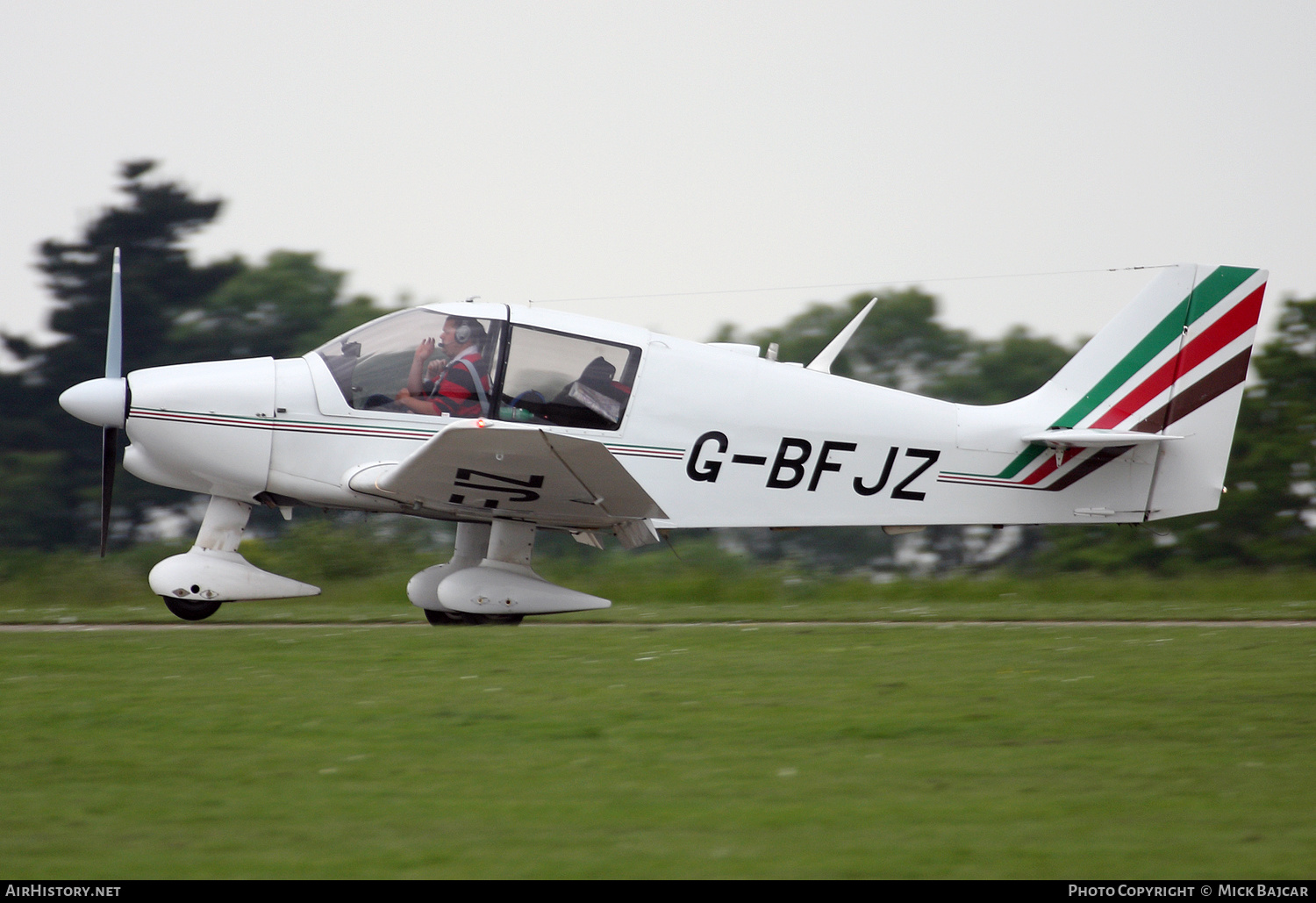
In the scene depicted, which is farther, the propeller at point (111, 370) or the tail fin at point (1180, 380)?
the tail fin at point (1180, 380)

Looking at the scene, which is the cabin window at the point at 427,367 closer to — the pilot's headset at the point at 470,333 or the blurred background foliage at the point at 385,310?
the pilot's headset at the point at 470,333

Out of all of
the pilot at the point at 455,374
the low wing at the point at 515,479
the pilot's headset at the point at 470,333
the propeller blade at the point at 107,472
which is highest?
the pilot's headset at the point at 470,333

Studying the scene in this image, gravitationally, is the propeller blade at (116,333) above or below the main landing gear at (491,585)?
above

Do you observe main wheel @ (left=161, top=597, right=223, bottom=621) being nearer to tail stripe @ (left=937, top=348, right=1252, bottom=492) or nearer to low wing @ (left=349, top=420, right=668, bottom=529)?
low wing @ (left=349, top=420, right=668, bottom=529)

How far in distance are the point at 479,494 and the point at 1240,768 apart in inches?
205

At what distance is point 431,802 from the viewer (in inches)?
161

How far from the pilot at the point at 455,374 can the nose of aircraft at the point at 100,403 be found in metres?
1.99

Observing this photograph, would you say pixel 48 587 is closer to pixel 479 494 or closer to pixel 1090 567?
pixel 479 494

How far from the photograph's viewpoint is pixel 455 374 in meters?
8.63

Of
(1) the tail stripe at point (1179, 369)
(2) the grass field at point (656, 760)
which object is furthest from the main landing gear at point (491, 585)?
(1) the tail stripe at point (1179, 369)

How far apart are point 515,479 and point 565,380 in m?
0.87

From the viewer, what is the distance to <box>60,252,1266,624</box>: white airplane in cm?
862

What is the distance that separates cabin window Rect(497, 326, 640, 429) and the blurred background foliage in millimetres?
8285

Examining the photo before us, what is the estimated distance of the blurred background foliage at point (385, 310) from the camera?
74.0 feet
